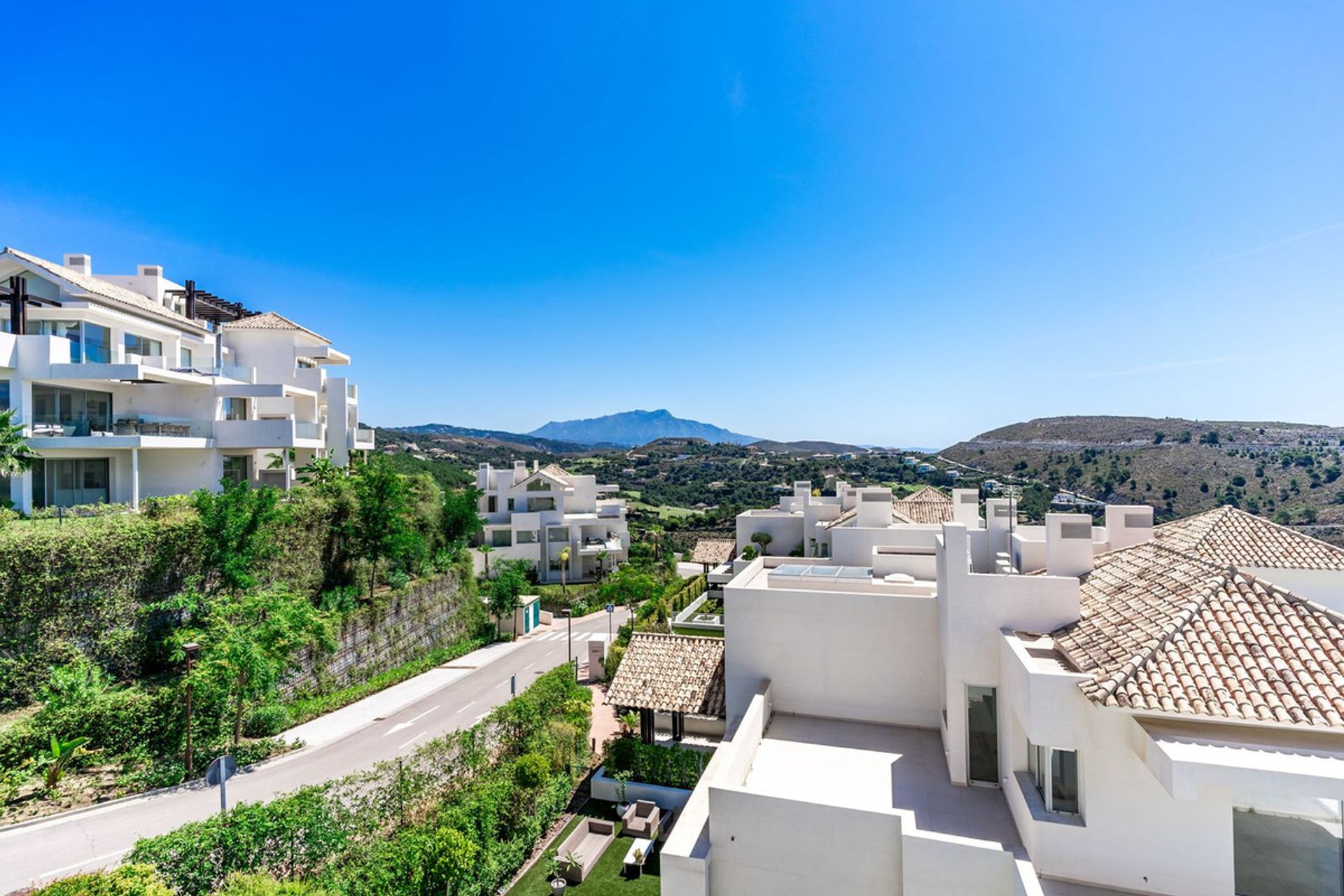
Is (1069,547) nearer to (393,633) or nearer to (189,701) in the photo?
(189,701)

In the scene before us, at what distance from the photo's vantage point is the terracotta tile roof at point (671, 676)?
49.5 ft

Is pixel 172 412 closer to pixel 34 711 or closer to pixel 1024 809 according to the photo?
pixel 34 711

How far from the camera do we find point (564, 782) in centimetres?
1596

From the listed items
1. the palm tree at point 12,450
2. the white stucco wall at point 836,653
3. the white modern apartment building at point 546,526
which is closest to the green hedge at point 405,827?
the white stucco wall at point 836,653

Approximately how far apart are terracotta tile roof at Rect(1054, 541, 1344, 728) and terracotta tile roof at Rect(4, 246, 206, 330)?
34.9m

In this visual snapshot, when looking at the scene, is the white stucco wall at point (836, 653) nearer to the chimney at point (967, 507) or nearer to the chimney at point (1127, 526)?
the chimney at point (1127, 526)

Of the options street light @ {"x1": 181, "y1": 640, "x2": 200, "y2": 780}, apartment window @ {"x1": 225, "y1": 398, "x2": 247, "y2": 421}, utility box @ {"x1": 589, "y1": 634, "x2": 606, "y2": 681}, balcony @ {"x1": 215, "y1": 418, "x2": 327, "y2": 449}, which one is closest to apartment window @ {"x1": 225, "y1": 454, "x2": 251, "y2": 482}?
balcony @ {"x1": 215, "y1": 418, "x2": 327, "y2": 449}

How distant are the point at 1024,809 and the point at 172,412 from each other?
34432 mm

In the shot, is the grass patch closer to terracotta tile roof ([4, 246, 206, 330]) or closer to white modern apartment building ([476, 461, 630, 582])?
white modern apartment building ([476, 461, 630, 582])

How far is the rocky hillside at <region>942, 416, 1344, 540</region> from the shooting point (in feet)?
169

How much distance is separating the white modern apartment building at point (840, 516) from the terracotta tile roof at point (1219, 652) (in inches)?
398

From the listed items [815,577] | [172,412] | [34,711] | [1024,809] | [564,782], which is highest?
[172,412]

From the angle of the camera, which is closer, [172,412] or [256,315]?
[172,412]

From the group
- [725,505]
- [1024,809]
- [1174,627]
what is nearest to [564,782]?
[1024,809]
